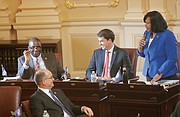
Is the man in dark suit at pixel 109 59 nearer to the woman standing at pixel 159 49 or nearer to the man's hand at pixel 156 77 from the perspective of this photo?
the woman standing at pixel 159 49

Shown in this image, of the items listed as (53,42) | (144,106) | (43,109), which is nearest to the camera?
(43,109)

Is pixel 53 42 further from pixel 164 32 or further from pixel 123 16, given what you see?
pixel 164 32

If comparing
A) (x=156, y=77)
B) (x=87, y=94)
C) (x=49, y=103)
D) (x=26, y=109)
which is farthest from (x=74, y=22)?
(x=26, y=109)

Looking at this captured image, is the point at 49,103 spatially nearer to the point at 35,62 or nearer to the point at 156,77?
the point at 156,77

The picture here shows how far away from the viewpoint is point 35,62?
22.7 ft

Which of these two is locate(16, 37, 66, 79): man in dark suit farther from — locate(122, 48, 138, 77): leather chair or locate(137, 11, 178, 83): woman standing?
locate(137, 11, 178, 83): woman standing

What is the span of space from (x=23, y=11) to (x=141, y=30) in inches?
84.4

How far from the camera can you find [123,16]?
8.83 m

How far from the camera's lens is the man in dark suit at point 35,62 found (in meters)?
6.80

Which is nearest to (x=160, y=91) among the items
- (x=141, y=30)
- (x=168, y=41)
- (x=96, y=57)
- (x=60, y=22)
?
(x=168, y=41)

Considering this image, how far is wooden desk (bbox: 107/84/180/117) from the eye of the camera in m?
5.54

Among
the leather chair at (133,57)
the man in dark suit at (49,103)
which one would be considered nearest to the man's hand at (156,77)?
the leather chair at (133,57)

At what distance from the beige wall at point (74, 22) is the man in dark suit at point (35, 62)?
203 centimetres

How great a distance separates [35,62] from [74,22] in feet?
7.49
